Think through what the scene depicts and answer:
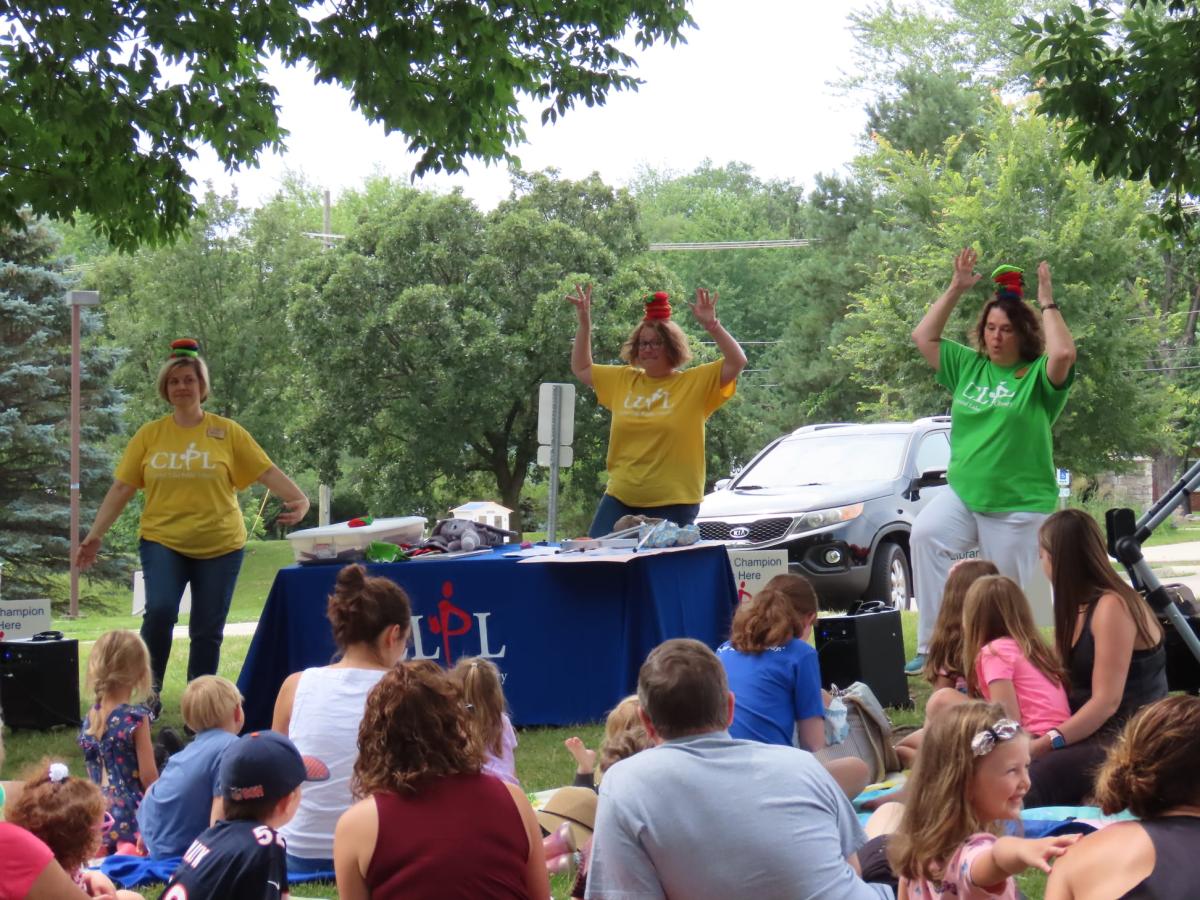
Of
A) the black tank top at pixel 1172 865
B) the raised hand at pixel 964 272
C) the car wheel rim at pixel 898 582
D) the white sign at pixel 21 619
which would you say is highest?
the raised hand at pixel 964 272

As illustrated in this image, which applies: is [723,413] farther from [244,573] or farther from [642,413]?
[642,413]

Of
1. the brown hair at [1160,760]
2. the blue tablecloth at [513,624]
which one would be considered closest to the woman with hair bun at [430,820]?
the brown hair at [1160,760]

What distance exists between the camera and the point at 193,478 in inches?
289

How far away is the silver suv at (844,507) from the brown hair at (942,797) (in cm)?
853

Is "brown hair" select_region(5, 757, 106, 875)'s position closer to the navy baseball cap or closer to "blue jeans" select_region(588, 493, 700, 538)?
the navy baseball cap

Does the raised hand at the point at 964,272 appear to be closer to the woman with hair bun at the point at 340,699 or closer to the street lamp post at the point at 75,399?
the woman with hair bun at the point at 340,699

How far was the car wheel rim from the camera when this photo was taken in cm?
1257

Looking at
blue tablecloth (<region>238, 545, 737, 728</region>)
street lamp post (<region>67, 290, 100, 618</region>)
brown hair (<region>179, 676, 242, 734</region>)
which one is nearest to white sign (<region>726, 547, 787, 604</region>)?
blue tablecloth (<region>238, 545, 737, 728</region>)

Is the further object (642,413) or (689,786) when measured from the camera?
(642,413)

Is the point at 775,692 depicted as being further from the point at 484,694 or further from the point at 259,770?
the point at 259,770

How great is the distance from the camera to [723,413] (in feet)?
113

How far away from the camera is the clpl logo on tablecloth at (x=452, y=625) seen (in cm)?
719

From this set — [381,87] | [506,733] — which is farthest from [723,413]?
[506,733]

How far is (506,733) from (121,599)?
3639cm
